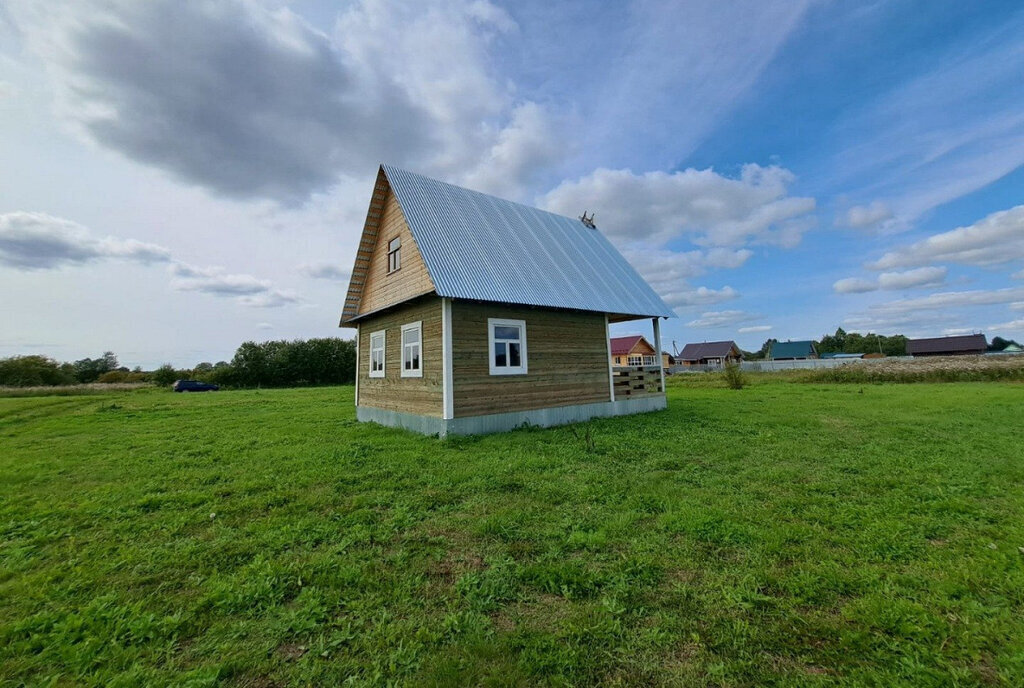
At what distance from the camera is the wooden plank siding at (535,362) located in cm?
1038

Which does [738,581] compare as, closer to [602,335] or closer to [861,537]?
[861,537]

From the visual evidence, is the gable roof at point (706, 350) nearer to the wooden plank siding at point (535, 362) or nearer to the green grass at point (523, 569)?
the wooden plank siding at point (535, 362)

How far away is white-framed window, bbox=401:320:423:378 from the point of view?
37.1 feet

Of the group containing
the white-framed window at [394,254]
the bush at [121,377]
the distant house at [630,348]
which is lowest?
the bush at [121,377]

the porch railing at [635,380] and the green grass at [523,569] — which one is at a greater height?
the porch railing at [635,380]

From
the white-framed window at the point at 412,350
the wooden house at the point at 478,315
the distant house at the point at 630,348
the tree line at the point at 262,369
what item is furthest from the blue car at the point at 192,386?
the distant house at the point at 630,348

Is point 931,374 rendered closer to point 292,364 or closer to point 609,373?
point 609,373

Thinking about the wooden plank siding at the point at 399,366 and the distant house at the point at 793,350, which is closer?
the wooden plank siding at the point at 399,366

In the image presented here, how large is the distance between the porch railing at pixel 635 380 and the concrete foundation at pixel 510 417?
10.0 inches

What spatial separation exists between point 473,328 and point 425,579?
7464 mm

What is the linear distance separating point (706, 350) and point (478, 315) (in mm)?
62861

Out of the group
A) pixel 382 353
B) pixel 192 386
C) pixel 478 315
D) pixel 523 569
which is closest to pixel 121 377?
pixel 192 386

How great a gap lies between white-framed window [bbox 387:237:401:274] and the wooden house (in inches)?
1.3

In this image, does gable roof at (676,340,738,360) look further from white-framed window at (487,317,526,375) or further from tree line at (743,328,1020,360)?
white-framed window at (487,317,526,375)
